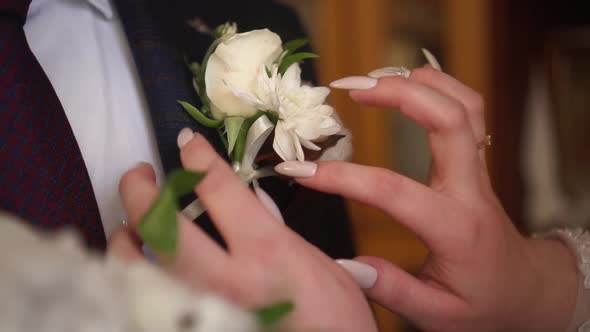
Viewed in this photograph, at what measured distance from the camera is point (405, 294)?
0.56 m

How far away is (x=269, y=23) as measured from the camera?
2.95 ft

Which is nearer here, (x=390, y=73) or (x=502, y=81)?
(x=390, y=73)

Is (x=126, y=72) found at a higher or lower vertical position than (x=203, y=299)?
lower

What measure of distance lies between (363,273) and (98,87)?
0.33m

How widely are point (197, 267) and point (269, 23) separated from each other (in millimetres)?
615

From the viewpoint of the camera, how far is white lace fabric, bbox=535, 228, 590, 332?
652 millimetres

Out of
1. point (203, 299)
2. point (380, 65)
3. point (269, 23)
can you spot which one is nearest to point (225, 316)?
point (203, 299)

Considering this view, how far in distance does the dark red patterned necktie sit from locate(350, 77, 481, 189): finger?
25 cm

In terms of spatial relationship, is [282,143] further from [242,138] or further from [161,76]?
[161,76]

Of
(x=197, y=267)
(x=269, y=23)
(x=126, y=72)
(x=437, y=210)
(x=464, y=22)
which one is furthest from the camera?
(x=464, y=22)

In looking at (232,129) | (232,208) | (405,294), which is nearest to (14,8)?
(232,129)

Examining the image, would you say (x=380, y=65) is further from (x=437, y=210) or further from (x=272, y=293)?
(x=272, y=293)

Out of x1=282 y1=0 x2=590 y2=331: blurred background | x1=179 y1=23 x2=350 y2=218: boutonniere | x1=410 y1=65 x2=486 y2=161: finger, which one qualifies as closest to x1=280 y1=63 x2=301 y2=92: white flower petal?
x1=179 y1=23 x2=350 y2=218: boutonniere

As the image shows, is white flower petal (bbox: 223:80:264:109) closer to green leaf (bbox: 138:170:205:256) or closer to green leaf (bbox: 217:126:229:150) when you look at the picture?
green leaf (bbox: 217:126:229:150)
